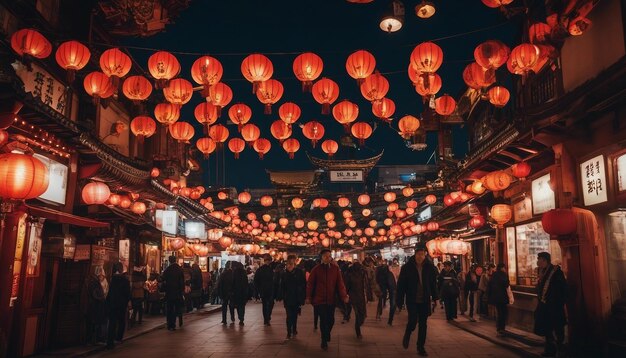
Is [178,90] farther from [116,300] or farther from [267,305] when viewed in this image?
[267,305]

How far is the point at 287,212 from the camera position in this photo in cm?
4534

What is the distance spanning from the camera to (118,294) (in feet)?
42.6

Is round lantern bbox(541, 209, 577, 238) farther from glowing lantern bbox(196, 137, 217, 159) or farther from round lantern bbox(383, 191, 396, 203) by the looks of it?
round lantern bbox(383, 191, 396, 203)

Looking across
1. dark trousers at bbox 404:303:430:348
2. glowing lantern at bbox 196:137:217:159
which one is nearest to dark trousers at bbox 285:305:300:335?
dark trousers at bbox 404:303:430:348

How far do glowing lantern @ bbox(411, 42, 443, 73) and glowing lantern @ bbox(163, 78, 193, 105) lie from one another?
6484mm

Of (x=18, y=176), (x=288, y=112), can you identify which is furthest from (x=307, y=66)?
(x=18, y=176)

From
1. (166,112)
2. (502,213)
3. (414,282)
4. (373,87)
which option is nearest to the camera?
(414,282)

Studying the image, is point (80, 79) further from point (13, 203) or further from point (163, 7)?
point (13, 203)

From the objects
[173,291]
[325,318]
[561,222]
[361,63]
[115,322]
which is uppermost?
[361,63]

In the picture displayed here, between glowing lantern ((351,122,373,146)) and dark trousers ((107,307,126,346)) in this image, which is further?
glowing lantern ((351,122,373,146))

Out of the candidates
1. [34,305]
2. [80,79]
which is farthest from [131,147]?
[34,305]

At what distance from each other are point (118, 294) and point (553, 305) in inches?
402

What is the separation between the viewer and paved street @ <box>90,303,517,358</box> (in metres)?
11.3

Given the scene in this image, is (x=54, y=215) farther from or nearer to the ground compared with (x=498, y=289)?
farther from the ground
